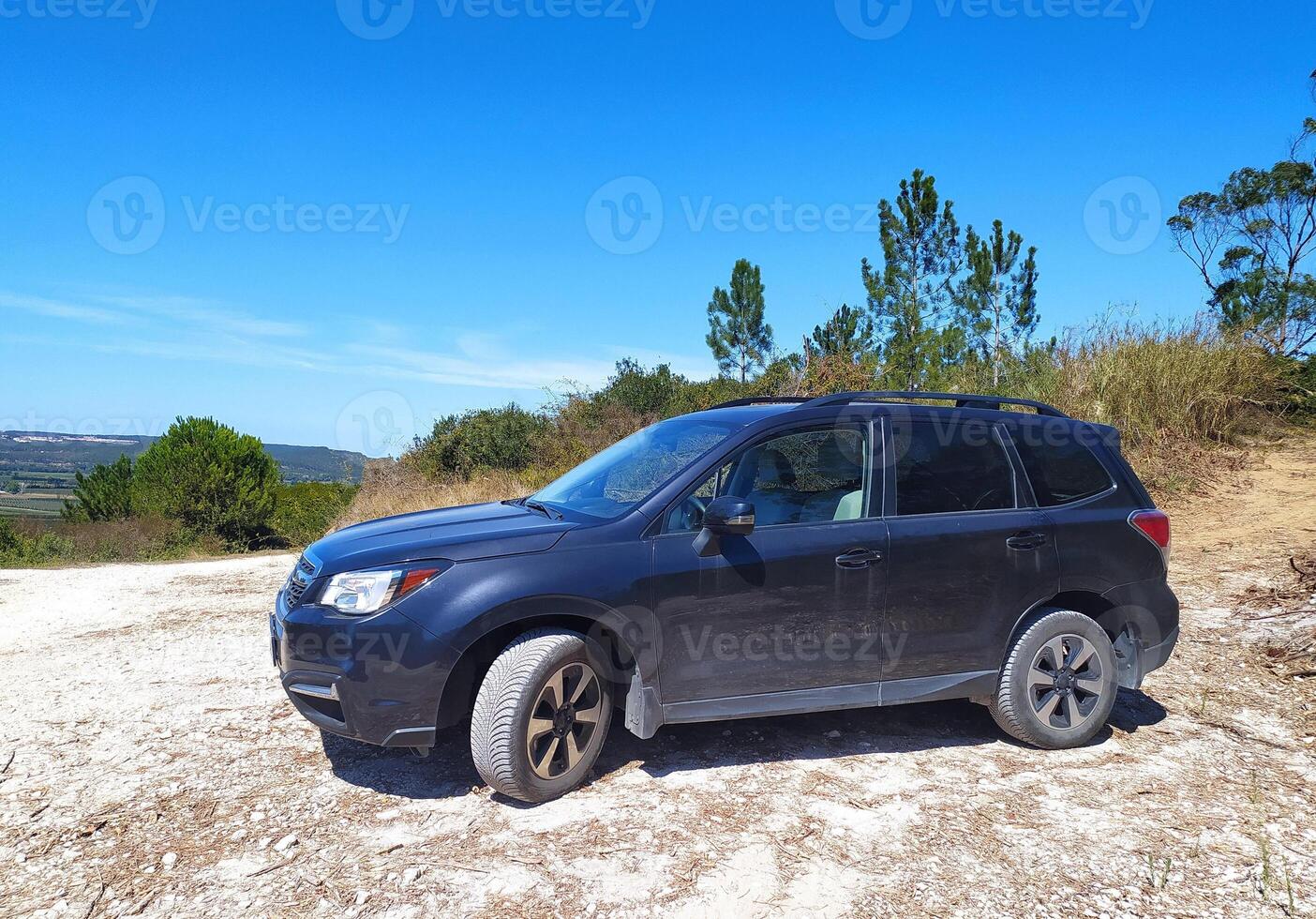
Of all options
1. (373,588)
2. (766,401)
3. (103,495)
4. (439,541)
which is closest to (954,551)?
(766,401)

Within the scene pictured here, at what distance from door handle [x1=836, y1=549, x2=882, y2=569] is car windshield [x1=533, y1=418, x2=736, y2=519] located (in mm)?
840

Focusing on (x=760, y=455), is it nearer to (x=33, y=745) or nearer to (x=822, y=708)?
(x=822, y=708)

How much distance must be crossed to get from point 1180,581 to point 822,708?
6.04 m

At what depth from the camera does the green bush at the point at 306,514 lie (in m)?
22.6

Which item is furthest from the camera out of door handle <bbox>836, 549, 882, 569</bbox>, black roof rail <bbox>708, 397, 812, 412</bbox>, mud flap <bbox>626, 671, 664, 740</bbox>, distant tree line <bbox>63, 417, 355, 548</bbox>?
distant tree line <bbox>63, 417, 355, 548</bbox>

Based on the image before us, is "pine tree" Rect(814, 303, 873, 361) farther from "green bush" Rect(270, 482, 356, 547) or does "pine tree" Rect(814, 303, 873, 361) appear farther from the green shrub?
the green shrub

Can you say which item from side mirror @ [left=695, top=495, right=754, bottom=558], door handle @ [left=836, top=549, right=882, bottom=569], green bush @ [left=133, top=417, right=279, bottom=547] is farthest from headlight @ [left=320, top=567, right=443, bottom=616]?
green bush @ [left=133, top=417, right=279, bottom=547]

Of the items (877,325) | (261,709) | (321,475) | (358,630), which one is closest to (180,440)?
(321,475)

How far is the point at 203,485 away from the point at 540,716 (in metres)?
25.8

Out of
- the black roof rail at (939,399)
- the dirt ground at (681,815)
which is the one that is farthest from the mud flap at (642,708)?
the black roof rail at (939,399)

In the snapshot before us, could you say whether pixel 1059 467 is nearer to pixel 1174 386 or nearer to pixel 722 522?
pixel 722 522

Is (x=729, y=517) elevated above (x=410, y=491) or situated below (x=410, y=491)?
above

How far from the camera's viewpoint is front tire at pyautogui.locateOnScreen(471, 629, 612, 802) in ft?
11.5

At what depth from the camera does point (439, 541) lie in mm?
3736
